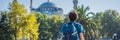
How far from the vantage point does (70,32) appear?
25.6 ft

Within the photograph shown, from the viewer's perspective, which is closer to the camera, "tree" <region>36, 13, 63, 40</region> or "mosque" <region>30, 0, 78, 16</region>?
"tree" <region>36, 13, 63, 40</region>

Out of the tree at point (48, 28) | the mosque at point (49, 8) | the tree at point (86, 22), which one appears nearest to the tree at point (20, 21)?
the tree at point (86, 22)

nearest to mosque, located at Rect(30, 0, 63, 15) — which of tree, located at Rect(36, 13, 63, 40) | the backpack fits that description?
tree, located at Rect(36, 13, 63, 40)

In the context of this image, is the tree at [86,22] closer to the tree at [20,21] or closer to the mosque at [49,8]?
the tree at [20,21]

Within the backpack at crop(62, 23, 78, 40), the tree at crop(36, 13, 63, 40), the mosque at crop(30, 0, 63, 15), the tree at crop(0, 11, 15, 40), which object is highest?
the backpack at crop(62, 23, 78, 40)

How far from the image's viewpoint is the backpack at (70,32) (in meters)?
7.70

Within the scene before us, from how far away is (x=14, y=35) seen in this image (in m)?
60.3

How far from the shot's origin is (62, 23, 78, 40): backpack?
25.3 ft

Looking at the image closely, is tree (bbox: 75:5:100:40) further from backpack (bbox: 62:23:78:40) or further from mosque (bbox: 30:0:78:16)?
mosque (bbox: 30:0:78:16)

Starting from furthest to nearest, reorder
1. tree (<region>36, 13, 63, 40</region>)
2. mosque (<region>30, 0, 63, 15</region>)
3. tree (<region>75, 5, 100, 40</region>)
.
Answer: mosque (<region>30, 0, 63, 15</region>) → tree (<region>36, 13, 63, 40</region>) → tree (<region>75, 5, 100, 40</region>)

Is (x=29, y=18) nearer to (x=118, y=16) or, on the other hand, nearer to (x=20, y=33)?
(x=20, y=33)

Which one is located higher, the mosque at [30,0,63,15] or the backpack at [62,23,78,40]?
the backpack at [62,23,78,40]

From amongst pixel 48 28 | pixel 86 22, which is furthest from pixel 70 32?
pixel 48 28

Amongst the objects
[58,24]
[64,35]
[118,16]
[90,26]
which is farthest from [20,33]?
[118,16]
